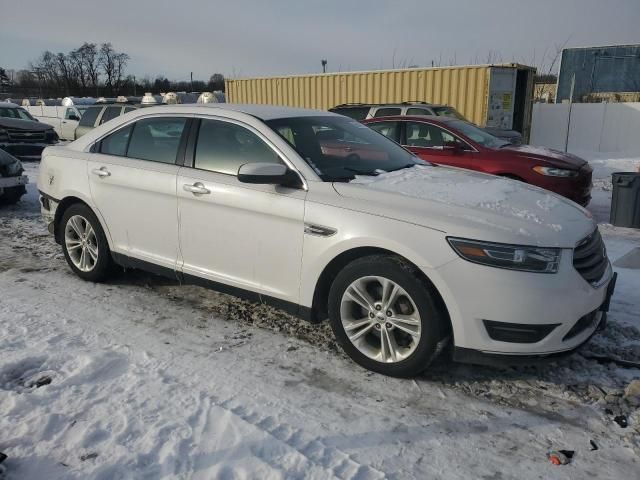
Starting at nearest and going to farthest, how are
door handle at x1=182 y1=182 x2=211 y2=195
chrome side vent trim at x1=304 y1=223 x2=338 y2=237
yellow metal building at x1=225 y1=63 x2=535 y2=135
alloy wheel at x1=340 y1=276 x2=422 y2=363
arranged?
1. alloy wheel at x1=340 y1=276 x2=422 y2=363
2. chrome side vent trim at x1=304 y1=223 x2=338 y2=237
3. door handle at x1=182 y1=182 x2=211 y2=195
4. yellow metal building at x1=225 y1=63 x2=535 y2=135

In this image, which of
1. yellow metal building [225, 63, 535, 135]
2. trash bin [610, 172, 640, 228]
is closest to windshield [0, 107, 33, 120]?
yellow metal building [225, 63, 535, 135]

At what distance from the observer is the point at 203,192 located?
13.0ft

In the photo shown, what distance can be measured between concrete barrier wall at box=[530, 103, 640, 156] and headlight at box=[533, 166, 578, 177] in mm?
12122

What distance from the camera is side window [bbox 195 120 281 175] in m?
3.88

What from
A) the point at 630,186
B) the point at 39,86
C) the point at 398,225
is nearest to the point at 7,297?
the point at 398,225

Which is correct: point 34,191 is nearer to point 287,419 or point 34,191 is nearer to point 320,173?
point 320,173

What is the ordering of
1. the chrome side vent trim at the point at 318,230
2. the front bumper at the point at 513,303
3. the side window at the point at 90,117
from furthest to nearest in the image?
the side window at the point at 90,117, the chrome side vent trim at the point at 318,230, the front bumper at the point at 513,303

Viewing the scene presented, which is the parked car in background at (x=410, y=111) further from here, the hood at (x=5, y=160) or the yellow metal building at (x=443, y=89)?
the hood at (x=5, y=160)

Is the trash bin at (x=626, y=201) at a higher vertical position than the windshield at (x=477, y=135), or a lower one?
lower

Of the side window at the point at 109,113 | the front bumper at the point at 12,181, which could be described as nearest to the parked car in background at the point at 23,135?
the side window at the point at 109,113

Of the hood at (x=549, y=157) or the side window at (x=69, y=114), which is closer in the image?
the hood at (x=549, y=157)

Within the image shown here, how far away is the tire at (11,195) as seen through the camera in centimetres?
824

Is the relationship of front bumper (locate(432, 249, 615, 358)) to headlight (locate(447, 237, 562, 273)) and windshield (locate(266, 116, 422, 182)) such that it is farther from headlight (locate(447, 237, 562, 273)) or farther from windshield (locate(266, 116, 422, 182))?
windshield (locate(266, 116, 422, 182))

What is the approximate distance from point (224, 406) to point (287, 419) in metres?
0.37
